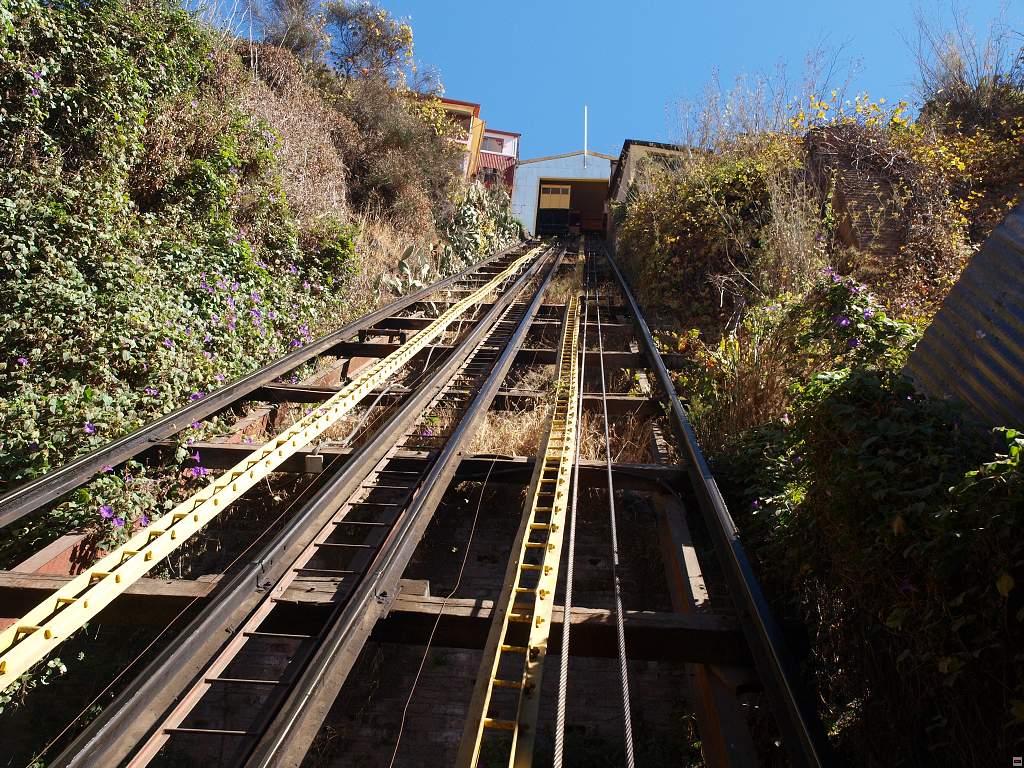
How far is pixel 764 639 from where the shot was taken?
2.37 m

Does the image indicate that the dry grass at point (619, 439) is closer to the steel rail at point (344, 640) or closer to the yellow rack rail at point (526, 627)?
the yellow rack rail at point (526, 627)

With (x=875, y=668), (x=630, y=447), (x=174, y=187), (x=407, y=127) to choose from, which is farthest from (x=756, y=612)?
(x=407, y=127)

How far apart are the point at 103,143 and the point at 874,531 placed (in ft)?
21.6

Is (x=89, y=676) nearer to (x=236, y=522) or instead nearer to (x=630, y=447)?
(x=236, y=522)

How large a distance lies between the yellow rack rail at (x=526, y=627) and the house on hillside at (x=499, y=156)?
2818 centimetres

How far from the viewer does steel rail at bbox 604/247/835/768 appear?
1915mm

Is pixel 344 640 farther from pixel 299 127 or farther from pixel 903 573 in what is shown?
pixel 299 127

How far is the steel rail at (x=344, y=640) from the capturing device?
1919mm

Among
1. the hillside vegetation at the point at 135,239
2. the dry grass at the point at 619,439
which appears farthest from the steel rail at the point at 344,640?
the hillside vegetation at the point at 135,239

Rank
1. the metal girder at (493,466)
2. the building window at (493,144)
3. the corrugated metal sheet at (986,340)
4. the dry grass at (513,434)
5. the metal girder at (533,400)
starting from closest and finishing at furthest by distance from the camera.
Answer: the corrugated metal sheet at (986,340), the metal girder at (493,466), the dry grass at (513,434), the metal girder at (533,400), the building window at (493,144)

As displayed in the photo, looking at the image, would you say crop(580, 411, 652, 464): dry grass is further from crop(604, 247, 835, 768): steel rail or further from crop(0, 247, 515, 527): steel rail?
crop(0, 247, 515, 527): steel rail

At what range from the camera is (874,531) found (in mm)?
2232

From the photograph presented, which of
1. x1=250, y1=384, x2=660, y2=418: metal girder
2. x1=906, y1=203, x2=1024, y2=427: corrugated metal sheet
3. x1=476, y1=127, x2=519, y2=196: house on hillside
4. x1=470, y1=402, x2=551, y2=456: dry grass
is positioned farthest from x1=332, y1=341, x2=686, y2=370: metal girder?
x1=476, y1=127, x2=519, y2=196: house on hillside

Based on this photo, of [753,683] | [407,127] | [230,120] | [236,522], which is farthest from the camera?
[407,127]
